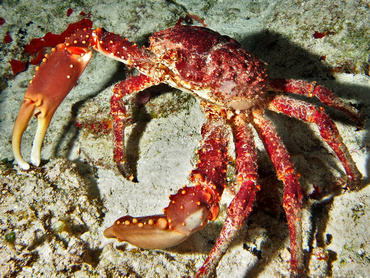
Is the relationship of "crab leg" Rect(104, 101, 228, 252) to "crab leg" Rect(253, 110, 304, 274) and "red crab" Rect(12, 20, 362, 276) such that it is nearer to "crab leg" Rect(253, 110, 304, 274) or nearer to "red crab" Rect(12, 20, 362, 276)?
"red crab" Rect(12, 20, 362, 276)

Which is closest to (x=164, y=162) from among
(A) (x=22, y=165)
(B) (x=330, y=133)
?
(A) (x=22, y=165)

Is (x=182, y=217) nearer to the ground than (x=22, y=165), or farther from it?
farther from it

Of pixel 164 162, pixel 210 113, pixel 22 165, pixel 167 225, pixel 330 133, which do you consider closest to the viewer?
pixel 167 225

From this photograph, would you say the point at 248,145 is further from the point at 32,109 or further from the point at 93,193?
the point at 32,109

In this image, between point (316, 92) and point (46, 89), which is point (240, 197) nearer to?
point (316, 92)

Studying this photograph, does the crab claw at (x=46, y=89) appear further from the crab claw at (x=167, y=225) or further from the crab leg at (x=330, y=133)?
the crab leg at (x=330, y=133)

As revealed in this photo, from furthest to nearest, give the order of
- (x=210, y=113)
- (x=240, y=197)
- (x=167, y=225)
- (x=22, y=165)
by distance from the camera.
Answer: (x=210, y=113) < (x=22, y=165) < (x=240, y=197) < (x=167, y=225)

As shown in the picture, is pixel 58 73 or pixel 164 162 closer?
pixel 58 73
